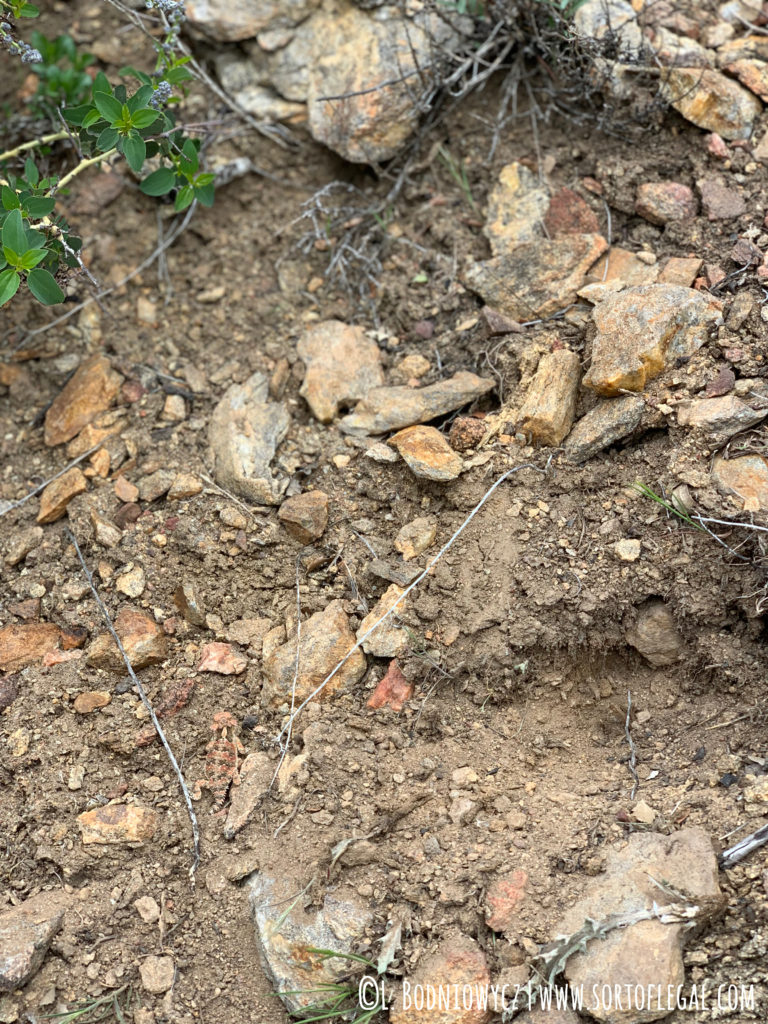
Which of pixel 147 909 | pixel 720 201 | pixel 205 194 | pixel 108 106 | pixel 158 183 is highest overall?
pixel 108 106

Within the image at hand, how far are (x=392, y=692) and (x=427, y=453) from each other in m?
0.66

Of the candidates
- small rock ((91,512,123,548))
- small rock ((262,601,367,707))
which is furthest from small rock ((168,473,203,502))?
small rock ((262,601,367,707))

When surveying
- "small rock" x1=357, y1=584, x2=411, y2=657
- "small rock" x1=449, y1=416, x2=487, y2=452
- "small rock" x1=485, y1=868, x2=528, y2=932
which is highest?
"small rock" x1=449, y1=416, x2=487, y2=452

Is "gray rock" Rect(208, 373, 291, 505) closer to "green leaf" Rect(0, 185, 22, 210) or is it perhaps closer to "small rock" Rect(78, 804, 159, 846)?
"green leaf" Rect(0, 185, 22, 210)

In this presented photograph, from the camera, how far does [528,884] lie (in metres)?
1.99

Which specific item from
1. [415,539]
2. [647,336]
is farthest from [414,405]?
[647,336]

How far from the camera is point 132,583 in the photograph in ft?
8.25

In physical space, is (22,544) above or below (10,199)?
below

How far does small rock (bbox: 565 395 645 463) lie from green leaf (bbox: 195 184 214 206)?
1344 mm

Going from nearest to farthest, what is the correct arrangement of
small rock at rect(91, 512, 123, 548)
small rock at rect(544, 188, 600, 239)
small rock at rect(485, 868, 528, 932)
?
small rock at rect(485, 868, 528, 932) → small rock at rect(91, 512, 123, 548) → small rock at rect(544, 188, 600, 239)

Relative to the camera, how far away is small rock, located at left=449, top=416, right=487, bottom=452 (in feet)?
8.31

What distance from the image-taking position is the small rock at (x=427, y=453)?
2473 millimetres

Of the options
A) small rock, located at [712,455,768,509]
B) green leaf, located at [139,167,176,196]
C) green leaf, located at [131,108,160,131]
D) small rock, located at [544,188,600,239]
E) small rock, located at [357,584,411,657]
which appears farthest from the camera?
small rock, located at [544,188,600,239]

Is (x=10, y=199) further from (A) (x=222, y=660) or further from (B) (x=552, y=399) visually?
(B) (x=552, y=399)
